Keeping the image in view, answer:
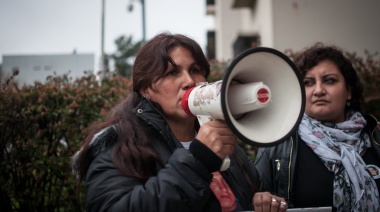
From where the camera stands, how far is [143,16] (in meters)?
13.8

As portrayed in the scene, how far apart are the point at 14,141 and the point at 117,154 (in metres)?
2.16

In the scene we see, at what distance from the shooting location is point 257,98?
4.96 feet

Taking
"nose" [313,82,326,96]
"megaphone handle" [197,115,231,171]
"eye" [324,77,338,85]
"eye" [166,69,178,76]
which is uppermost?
"eye" [166,69,178,76]

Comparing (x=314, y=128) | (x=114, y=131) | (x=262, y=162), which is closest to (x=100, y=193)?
(x=114, y=131)

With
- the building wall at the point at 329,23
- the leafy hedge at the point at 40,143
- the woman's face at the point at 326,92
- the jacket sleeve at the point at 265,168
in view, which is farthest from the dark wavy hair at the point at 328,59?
the building wall at the point at 329,23

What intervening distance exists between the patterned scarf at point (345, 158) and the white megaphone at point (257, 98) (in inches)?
34.7

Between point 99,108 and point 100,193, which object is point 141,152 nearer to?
point 100,193

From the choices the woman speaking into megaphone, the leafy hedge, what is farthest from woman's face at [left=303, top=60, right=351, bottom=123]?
the leafy hedge

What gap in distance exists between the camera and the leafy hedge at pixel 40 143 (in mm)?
3404

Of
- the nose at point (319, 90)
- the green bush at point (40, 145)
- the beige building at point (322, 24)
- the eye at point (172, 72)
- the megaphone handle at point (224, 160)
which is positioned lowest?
the green bush at point (40, 145)

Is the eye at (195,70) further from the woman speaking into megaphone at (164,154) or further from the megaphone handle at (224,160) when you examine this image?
the megaphone handle at (224,160)

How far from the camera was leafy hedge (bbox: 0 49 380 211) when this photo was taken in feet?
11.2

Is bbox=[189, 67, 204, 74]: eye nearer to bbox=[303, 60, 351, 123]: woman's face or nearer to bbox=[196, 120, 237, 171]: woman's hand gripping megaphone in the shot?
bbox=[196, 120, 237, 171]: woman's hand gripping megaphone

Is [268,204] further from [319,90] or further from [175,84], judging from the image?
[319,90]
